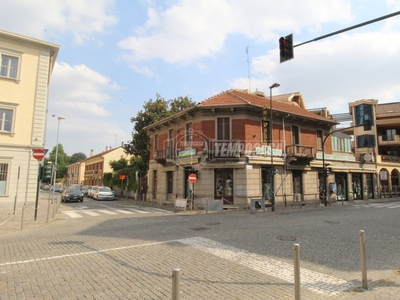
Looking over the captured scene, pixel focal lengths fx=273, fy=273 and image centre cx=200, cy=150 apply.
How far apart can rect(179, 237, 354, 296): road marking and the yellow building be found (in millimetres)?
14943

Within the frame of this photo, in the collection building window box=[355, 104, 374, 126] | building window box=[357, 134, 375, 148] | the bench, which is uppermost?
building window box=[355, 104, 374, 126]

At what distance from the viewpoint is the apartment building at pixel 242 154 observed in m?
20.1

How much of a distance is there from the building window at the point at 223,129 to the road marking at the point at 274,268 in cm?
1312

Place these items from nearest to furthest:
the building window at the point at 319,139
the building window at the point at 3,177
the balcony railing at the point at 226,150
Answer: the building window at the point at 3,177, the balcony railing at the point at 226,150, the building window at the point at 319,139

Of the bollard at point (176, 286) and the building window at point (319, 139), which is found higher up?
the building window at point (319, 139)

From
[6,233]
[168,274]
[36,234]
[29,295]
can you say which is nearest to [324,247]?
[168,274]

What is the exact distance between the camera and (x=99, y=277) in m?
5.22

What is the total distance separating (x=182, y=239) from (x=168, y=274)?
3336 millimetres

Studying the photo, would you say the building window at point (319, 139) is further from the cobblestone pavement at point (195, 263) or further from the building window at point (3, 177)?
the building window at point (3, 177)

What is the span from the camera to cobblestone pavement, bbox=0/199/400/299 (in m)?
4.62

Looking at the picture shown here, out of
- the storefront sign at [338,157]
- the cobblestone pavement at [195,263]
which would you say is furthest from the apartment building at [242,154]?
the cobblestone pavement at [195,263]

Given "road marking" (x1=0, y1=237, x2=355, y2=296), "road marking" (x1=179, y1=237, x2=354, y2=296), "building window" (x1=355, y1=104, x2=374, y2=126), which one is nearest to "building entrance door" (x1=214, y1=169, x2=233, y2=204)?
"road marking" (x1=0, y1=237, x2=355, y2=296)

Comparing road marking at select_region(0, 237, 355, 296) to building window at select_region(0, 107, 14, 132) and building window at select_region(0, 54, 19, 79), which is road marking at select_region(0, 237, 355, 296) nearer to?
building window at select_region(0, 107, 14, 132)

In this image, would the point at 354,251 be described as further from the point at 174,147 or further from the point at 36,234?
the point at 174,147
